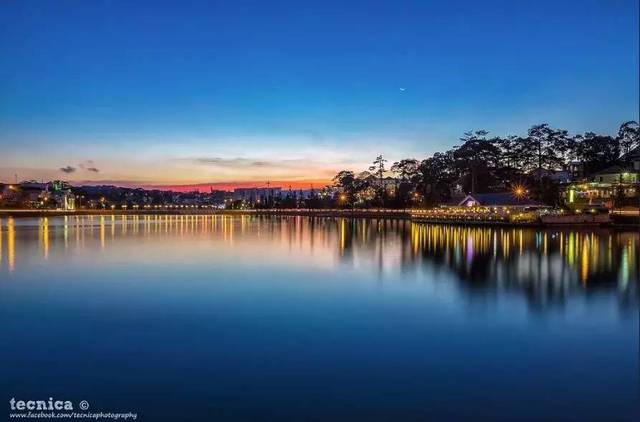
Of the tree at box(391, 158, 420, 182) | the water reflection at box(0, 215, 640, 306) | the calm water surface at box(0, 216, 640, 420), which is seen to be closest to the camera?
the calm water surface at box(0, 216, 640, 420)

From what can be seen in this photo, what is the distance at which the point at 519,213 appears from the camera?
44.8 m

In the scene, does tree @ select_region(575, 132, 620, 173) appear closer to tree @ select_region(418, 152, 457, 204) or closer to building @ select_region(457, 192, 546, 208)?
tree @ select_region(418, 152, 457, 204)

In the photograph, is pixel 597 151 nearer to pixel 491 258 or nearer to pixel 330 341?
pixel 491 258

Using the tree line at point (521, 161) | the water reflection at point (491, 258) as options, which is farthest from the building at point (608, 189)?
the water reflection at point (491, 258)

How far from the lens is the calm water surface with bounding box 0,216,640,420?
20.7 ft

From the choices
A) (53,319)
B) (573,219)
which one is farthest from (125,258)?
(573,219)

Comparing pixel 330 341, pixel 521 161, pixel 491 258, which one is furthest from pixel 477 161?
pixel 330 341

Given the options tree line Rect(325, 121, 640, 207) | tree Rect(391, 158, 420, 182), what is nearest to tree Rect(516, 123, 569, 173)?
tree line Rect(325, 121, 640, 207)

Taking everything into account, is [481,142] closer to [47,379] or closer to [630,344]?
[630,344]

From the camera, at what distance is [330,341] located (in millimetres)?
8938

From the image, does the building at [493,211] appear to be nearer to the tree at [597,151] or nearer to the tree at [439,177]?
the tree at [439,177]

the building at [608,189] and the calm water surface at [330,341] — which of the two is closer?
the calm water surface at [330,341]

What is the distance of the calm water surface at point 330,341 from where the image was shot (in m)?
6.32

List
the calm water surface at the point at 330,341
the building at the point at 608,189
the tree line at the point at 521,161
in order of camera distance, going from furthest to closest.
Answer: the tree line at the point at 521,161 < the building at the point at 608,189 < the calm water surface at the point at 330,341
